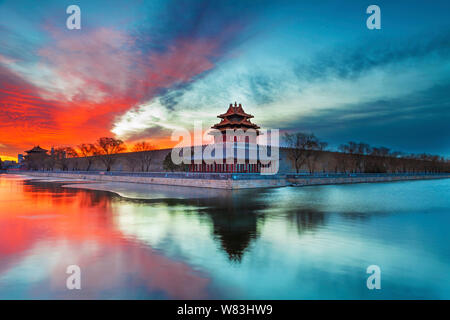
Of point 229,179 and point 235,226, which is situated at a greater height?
point 229,179

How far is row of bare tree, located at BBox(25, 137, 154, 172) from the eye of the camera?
249 ft

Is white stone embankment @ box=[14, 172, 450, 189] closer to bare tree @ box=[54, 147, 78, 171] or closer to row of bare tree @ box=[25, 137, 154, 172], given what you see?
row of bare tree @ box=[25, 137, 154, 172]

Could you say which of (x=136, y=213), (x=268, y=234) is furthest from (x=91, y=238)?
(x=268, y=234)

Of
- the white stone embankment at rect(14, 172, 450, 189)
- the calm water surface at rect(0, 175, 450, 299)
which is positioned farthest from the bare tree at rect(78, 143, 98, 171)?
the calm water surface at rect(0, 175, 450, 299)

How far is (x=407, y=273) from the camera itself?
7.04m

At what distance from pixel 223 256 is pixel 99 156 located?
87.7 metres

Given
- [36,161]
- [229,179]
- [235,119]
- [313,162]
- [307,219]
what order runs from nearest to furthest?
[307,219], [229,179], [235,119], [313,162], [36,161]

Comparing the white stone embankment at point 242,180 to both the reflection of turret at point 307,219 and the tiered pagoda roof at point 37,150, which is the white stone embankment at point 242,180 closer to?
the reflection of turret at point 307,219

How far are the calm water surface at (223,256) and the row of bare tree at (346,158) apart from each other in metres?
48.8

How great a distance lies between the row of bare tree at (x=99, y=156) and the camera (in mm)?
75750

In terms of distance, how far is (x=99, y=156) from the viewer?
86.6m

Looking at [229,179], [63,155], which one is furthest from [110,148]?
[229,179]

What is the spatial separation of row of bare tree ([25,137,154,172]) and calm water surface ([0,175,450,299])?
210 ft

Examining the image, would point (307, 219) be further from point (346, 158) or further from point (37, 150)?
point (37, 150)
